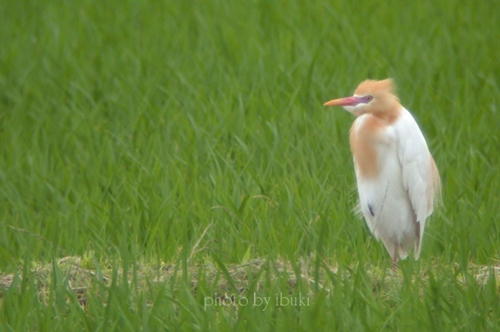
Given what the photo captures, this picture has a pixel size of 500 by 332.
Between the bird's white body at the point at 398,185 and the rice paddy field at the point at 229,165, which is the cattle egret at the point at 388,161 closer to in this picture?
the bird's white body at the point at 398,185

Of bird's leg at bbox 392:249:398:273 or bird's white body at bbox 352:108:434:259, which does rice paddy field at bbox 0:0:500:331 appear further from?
bird's white body at bbox 352:108:434:259

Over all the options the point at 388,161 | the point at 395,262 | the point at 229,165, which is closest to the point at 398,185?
the point at 388,161

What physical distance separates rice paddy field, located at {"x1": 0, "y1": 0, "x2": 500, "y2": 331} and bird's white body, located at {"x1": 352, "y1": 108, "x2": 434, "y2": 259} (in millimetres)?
155

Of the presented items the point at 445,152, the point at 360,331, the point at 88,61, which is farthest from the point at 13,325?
the point at 88,61

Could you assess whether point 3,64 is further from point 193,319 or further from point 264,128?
point 193,319

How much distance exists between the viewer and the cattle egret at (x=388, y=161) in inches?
153

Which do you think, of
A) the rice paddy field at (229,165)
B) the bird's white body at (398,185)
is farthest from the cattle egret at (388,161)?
the rice paddy field at (229,165)

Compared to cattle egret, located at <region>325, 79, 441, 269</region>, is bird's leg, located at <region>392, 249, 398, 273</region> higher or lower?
lower

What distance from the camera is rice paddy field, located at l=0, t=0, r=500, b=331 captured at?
3281 mm

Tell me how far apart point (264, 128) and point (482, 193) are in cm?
160

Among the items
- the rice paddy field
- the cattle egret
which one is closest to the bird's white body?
the cattle egret

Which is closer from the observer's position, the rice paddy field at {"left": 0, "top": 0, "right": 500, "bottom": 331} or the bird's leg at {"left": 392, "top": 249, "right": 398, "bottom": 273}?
the rice paddy field at {"left": 0, "top": 0, "right": 500, "bottom": 331}

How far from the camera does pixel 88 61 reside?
6836 millimetres

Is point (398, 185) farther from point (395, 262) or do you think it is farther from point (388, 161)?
point (395, 262)
